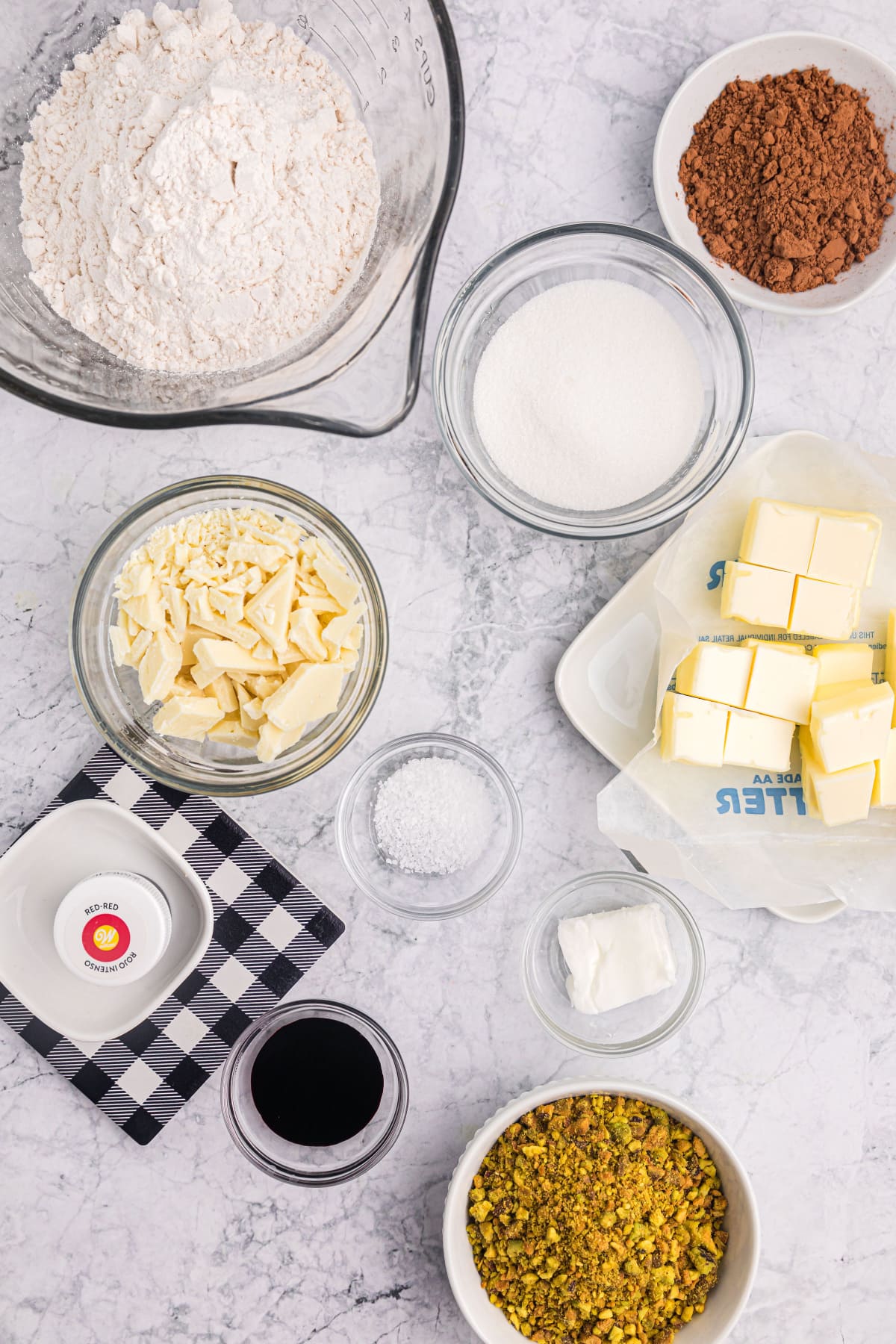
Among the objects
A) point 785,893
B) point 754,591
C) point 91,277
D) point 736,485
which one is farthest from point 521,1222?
point 91,277

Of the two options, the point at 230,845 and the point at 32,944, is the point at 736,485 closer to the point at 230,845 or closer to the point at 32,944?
the point at 230,845

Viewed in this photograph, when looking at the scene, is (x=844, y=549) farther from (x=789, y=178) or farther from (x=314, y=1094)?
(x=314, y=1094)

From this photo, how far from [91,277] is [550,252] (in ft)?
2.08

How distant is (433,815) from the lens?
1.31 m

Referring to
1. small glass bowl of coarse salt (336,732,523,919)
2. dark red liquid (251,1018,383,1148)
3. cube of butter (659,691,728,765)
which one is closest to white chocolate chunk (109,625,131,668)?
small glass bowl of coarse salt (336,732,523,919)

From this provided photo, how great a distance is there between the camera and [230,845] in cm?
133

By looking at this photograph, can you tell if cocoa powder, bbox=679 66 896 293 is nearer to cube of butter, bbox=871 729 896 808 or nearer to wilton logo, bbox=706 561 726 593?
wilton logo, bbox=706 561 726 593

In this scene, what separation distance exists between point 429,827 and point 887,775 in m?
0.63

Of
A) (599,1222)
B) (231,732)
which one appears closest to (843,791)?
(599,1222)

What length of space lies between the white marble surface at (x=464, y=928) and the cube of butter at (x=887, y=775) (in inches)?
10.0

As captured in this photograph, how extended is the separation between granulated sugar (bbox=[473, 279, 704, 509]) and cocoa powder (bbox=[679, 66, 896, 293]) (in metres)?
0.15

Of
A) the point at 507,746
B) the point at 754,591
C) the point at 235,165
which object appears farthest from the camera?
the point at 507,746

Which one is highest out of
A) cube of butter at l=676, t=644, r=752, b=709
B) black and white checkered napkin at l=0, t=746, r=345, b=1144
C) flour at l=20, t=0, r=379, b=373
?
flour at l=20, t=0, r=379, b=373

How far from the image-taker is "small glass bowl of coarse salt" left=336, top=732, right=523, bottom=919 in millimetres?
1311
